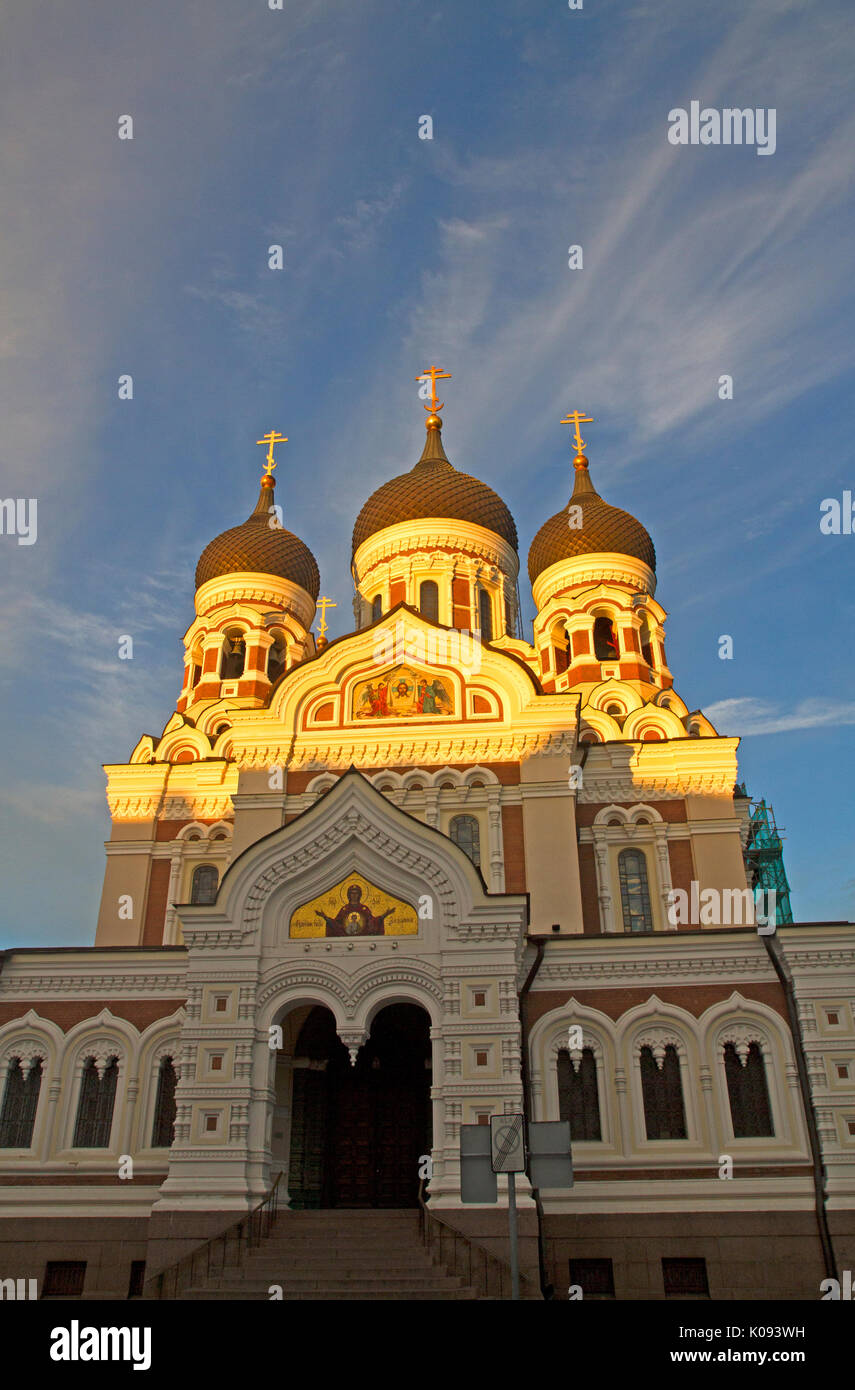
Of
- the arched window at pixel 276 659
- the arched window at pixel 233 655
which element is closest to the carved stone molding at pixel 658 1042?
the arched window at pixel 276 659

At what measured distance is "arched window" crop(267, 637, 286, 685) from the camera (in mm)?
27594

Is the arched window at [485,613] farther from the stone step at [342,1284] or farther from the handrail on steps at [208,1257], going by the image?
the stone step at [342,1284]

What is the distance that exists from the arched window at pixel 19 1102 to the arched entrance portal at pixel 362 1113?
11.9 ft

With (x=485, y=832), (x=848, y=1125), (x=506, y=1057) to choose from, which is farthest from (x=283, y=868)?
(x=848, y=1125)

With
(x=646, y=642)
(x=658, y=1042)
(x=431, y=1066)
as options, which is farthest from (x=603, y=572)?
(x=658, y=1042)

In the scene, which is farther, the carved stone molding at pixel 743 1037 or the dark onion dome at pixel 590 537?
the dark onion dome at pixel 590 537

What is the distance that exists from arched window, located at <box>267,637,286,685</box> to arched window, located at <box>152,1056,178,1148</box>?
1344cm

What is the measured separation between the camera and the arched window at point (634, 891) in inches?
799

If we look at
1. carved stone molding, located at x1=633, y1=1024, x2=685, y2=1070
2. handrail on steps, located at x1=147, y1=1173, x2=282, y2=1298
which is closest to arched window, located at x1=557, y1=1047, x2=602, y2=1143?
carved stone molding, located at x1=633, y1=1024, x2=685, y2=1070

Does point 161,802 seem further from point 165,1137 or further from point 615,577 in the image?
point 615,577

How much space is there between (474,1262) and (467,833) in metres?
8.29

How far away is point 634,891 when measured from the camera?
67.7 feet

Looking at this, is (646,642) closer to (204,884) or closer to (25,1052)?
(204,884)

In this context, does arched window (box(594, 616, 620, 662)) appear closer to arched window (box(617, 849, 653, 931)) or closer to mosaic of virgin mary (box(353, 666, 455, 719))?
arched window (box(617, 849, 653, 931))
